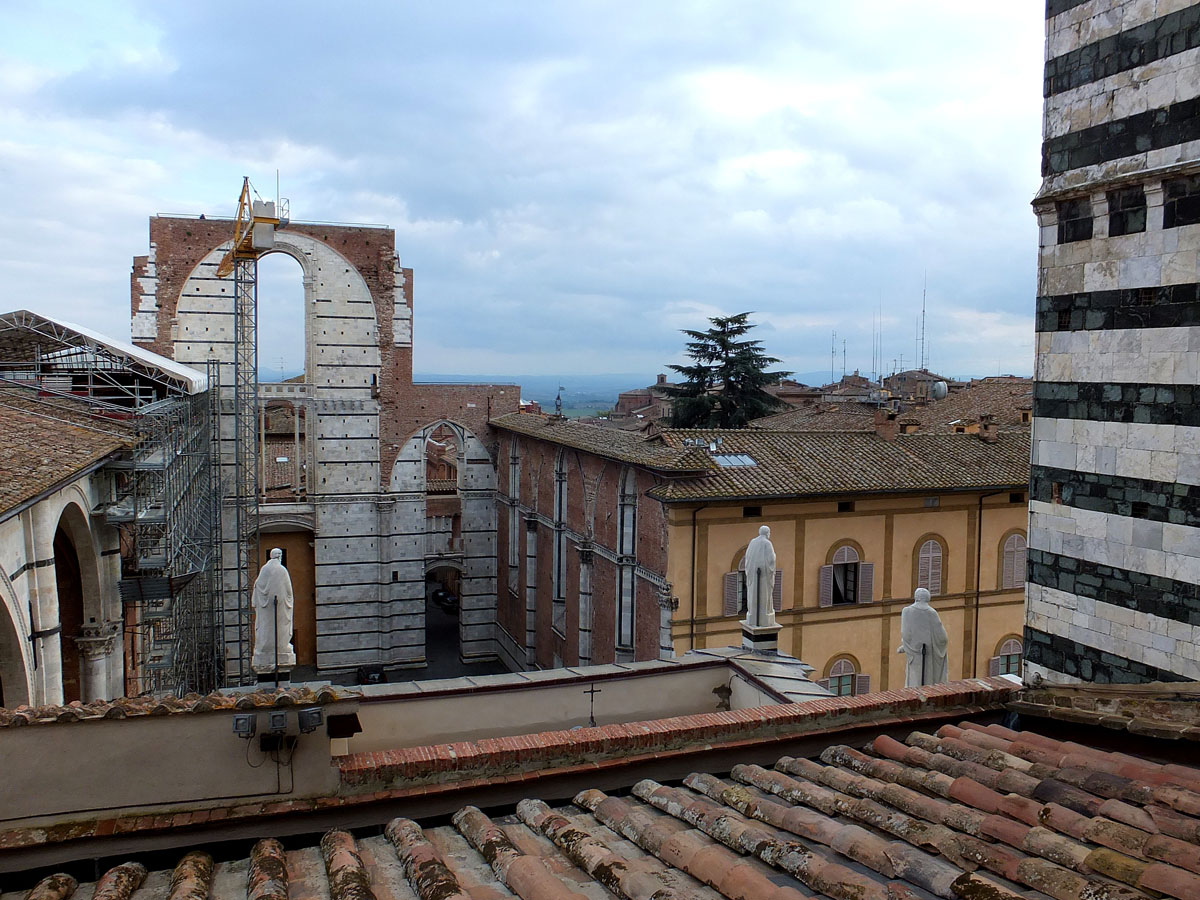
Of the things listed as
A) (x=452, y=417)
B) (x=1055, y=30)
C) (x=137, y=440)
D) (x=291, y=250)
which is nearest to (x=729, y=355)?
(x=452, y=417)

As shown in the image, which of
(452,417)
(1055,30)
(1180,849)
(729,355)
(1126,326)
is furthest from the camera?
(729,355)

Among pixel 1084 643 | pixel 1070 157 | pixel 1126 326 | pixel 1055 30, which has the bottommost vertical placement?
pixel 1084 643

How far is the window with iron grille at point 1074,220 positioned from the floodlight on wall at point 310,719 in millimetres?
7417

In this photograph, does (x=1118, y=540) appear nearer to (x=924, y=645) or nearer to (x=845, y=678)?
(x=924, y=645)

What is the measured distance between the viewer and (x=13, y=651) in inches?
470

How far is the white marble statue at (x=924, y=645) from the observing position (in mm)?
Result: 7773

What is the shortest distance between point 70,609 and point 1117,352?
17184mm

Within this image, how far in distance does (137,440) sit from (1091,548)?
14.4 metres

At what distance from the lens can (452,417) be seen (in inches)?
1116

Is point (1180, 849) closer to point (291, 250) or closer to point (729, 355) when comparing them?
point (291, 250)

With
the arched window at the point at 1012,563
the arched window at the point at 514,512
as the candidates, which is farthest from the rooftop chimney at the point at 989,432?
the arched window at the point at 514,512

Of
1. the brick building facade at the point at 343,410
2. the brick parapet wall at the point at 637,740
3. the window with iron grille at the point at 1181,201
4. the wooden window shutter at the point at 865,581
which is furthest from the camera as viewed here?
the brick building facade at the point at 343,410

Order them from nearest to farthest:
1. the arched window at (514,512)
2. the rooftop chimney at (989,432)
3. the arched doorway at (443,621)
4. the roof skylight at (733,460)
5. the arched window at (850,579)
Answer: the roof skylight at (733,460) < the arched window at (850,579) < the rooftop chimney at (989,432) < the arched window at (514,512) < the arched doorway at (443,621)

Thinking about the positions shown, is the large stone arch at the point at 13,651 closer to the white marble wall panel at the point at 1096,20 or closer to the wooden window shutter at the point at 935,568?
the white marble wall panel at the point at 1096,20
